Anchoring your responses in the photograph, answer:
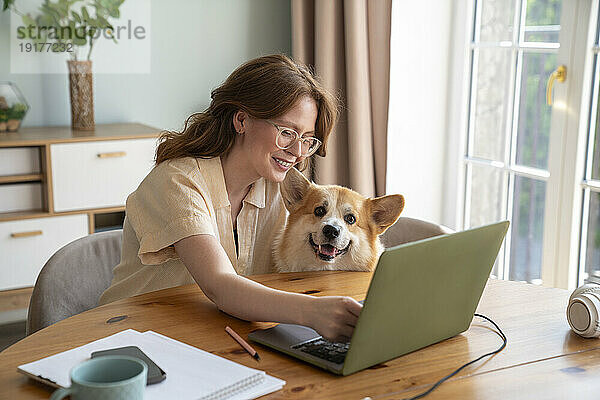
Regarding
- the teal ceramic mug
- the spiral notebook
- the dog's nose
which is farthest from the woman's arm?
the teal ceramic mug

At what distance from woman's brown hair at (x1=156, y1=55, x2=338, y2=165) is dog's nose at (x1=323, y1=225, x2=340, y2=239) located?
0.95 ft

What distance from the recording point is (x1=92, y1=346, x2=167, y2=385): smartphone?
3.16 feet

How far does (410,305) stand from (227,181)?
2.28 feet

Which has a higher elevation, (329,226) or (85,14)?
(85,14)

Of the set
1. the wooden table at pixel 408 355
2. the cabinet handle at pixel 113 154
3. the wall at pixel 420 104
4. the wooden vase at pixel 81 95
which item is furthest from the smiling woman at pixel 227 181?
the wall at pixel 420 104

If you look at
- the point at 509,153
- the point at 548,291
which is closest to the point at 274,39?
the point at 509,153

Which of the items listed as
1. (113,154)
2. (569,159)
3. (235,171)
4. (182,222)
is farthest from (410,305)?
(113,154)

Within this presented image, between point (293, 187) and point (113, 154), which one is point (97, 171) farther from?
point (293, 187)

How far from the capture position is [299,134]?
5.25 feet

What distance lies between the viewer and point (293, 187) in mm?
1611

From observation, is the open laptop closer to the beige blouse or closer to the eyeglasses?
the beige blouse

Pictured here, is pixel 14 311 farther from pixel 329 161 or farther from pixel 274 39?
pixel 274 39

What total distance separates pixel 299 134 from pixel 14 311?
1950 millimetres

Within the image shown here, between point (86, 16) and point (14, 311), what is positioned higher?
point (86, 16)
